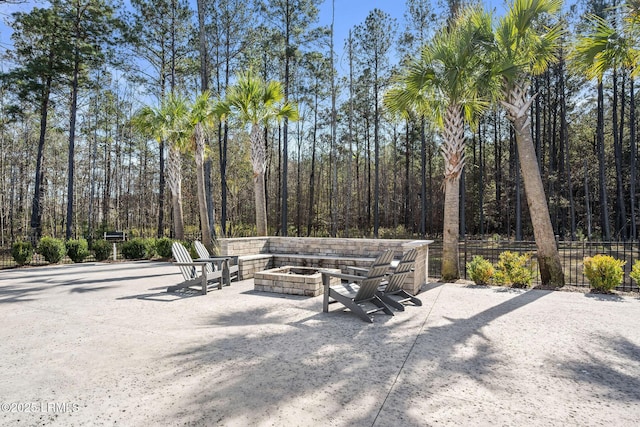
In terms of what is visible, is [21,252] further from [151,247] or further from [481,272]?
[481,272]

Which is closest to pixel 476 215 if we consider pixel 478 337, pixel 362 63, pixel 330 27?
pixel 362 63

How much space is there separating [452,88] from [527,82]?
1784 mm

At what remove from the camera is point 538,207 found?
6.95 meters

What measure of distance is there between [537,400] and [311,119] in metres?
22.7

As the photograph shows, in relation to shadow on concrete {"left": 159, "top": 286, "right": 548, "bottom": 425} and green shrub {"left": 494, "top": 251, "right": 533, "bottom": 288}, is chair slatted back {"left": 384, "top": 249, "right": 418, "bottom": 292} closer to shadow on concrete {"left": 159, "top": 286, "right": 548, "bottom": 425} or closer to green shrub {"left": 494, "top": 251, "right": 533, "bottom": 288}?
shadow on concrete {"left": 159, "top": 286, "right": 548, "bottom": 425}

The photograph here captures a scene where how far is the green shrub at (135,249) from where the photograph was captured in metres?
12.8

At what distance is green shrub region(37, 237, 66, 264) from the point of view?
37.4 ft

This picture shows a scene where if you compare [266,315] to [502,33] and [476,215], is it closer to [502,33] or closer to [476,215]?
[502,33]

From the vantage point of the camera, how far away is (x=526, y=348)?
3.49m

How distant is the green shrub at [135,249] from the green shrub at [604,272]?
538 inches

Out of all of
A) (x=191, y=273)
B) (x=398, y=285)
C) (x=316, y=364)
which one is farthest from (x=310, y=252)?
(x=316, y=364)

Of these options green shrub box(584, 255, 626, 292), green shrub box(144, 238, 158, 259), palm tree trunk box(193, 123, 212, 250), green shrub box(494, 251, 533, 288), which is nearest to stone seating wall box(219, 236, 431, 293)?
green shrub box(494, 251, 533, 288)

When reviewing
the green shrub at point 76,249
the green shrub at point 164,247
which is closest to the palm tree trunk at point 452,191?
the green shrub at point 164,247

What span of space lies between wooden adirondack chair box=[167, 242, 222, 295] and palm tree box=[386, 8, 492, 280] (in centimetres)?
510
